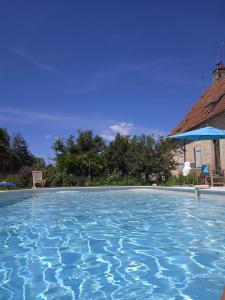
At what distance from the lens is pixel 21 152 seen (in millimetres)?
39094

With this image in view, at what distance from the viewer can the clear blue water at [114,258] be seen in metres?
3.30

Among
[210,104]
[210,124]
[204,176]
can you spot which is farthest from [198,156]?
[204,176]

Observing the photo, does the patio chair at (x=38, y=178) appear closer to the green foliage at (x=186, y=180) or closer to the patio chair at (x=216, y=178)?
the green foliage at (x=186, y=180)

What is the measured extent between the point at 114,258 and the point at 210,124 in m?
15.2

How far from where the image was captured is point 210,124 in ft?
60.3

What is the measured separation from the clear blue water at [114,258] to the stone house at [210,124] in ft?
28.6

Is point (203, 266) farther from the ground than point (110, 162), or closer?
→ closer

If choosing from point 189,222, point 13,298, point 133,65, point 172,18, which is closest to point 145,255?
point 13,298

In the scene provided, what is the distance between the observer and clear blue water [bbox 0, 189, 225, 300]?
3.30 m

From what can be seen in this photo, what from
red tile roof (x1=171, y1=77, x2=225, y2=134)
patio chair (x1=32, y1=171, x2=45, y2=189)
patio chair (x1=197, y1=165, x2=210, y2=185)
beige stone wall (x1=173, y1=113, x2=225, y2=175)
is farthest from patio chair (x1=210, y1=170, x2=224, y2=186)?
patio chair (x1=32, y1=171, x2=45, y2=189)

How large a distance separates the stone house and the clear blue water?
28.6 ft

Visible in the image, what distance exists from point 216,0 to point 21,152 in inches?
1183

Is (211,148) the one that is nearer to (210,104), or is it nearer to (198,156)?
(198,156)

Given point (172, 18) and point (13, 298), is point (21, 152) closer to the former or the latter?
point (172, 18)
